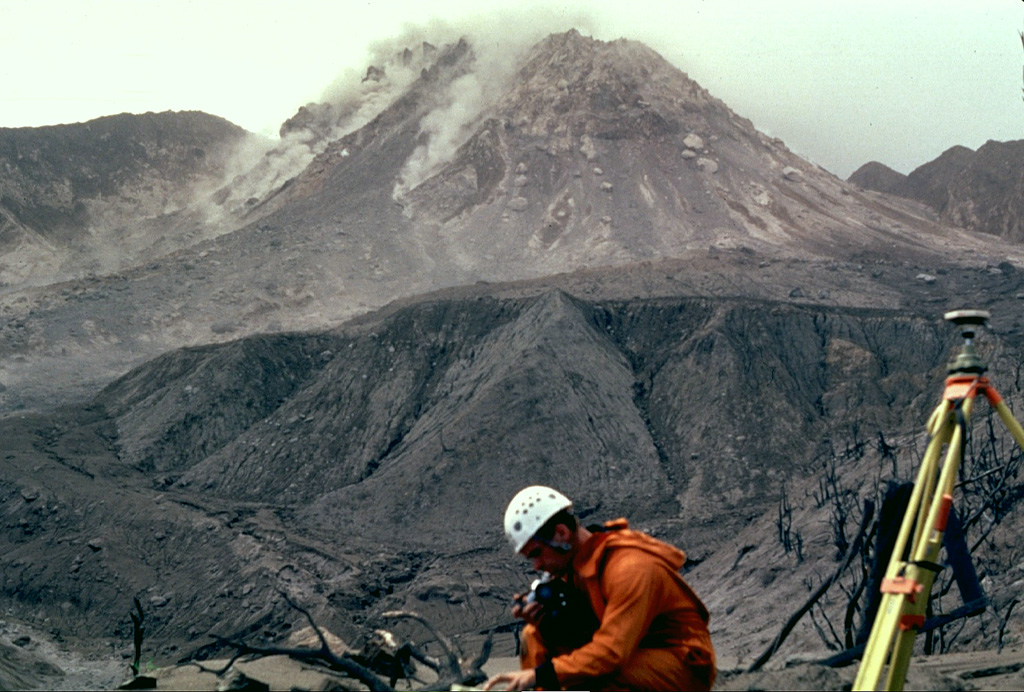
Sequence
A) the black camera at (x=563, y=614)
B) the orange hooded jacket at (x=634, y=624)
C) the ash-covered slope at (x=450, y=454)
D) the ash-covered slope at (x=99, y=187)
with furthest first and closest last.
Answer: the ash-covered slope at (x=99, y=187), the ash-covered slope at (x=450, y=454), the black camera at (x=563, y=614), the orange hooded jacket at (x=634, y=624)

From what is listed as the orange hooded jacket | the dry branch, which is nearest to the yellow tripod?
the orange hooded jacket

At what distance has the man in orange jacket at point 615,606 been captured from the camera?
14.6ft

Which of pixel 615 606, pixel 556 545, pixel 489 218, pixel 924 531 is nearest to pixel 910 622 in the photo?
pixel 924 531

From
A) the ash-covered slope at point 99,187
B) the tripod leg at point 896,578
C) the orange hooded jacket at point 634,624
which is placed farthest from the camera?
the ash-covered slope at point 99,187

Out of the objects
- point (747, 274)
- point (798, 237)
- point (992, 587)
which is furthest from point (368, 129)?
point (992, 587)

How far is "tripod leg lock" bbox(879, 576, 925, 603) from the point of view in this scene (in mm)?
3992

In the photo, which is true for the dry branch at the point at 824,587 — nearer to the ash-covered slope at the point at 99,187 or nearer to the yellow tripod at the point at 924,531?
the yellow tripod at the point at 924,531

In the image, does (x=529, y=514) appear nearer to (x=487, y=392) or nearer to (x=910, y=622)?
(x=910, y=622)

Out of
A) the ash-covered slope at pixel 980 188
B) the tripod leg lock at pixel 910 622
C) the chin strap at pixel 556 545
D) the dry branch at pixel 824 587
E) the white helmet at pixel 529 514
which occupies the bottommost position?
the dry branch at pixel 824 587

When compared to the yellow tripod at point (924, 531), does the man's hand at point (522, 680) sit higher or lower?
lower

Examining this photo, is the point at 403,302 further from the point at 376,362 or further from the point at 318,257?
the point at 318,257

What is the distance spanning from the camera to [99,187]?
88.2m

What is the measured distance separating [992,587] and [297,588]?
46.6 ft

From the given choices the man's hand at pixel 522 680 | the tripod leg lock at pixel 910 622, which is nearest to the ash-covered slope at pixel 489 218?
the man's hand at pixel 522 680
